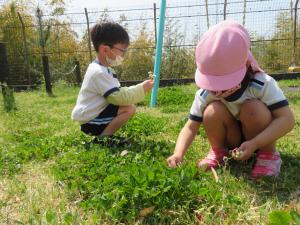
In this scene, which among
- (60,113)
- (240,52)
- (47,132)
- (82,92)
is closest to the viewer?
(240,52)

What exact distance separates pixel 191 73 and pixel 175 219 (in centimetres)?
1055

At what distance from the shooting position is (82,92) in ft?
12.7

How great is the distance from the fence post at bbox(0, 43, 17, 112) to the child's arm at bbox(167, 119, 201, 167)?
13.9ft

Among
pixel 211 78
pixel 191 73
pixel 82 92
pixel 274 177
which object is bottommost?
pixel 191 73

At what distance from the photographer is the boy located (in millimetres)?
3734

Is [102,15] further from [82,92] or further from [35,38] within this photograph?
[82,92]

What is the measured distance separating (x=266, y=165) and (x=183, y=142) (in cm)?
56

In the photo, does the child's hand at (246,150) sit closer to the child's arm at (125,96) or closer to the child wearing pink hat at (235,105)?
the child wearing pink hat at (235,105)

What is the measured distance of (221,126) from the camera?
112 inches

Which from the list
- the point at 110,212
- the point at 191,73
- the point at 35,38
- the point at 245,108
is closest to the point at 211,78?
the point at 245,108

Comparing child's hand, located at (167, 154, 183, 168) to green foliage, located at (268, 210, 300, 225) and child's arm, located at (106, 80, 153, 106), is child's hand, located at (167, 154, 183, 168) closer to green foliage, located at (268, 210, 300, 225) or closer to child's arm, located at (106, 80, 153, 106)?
child's arm, located at (106, 80, 153, 106)

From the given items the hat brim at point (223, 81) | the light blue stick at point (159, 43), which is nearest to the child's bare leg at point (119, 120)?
the hat brim at point (223, 81)

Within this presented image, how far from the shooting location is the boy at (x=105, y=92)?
147 inches

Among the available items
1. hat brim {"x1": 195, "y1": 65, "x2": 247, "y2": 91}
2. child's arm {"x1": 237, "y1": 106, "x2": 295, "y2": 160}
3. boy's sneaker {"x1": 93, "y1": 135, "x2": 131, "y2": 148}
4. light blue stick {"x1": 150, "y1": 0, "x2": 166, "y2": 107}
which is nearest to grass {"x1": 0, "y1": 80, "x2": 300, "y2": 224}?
boy's sneaker {"x1": 93, "y1": 135, "x2": 131, "y2": 148}
